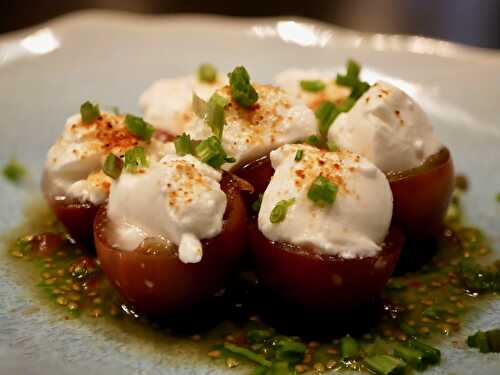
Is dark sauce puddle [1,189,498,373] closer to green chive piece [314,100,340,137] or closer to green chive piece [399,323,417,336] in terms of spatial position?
green chive piece [399,323,417,336]

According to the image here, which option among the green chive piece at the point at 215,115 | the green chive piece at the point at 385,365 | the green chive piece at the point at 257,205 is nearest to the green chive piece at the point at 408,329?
the green chive piece at the point at 385,365

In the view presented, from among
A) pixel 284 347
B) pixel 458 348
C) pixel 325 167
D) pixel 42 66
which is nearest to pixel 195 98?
pixel 325 167

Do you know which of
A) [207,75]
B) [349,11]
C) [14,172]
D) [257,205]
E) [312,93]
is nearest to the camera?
[257,205]

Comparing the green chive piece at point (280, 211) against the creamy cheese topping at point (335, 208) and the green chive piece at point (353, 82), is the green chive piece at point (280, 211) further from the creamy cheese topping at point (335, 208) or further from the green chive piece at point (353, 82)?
the green chive piece at point (353, 82)

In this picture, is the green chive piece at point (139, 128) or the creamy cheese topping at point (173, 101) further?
the creamy cheese topping at point (173, 101)

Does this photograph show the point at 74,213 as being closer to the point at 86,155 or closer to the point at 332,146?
the point at 86,155

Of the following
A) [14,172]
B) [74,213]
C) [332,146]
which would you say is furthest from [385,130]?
[14,172]
